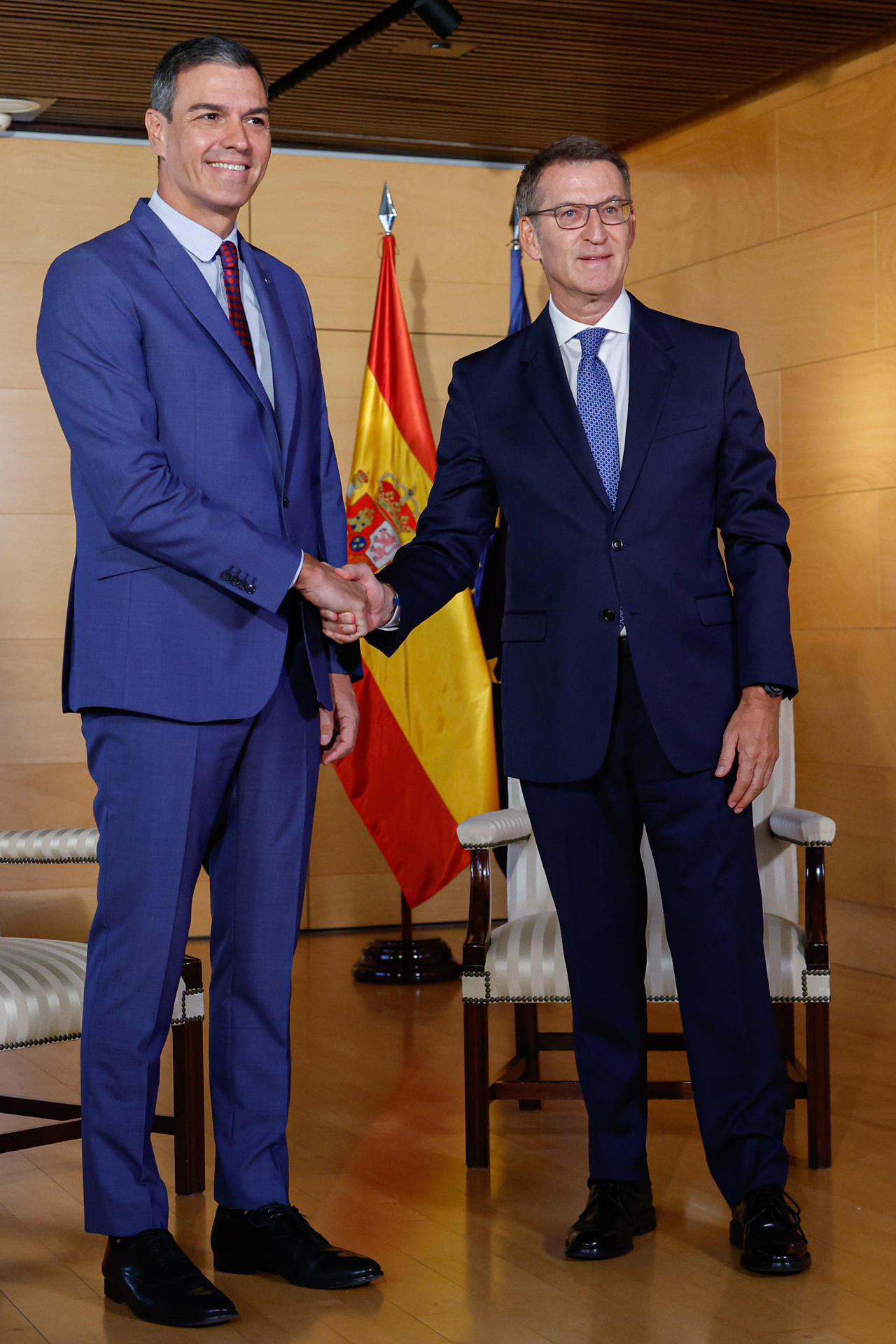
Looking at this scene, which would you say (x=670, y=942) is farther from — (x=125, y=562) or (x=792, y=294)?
(x=792, y=294)

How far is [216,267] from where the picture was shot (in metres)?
2.52

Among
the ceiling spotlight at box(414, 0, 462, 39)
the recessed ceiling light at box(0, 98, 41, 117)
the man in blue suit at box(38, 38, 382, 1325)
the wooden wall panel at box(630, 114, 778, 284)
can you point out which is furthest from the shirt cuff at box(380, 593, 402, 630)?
the recessed ceiling light at box(0, 98, 41, 117)

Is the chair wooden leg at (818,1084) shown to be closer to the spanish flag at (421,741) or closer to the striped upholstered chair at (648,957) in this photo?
the striped upholstered chair at (648,957)

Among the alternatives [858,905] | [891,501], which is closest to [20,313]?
[891,501]

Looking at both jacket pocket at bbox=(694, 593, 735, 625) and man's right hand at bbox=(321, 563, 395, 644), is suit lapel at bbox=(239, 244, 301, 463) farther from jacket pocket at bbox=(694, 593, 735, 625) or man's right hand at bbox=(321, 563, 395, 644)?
jacket pocket at bbox=(694, 593, 735, 625)

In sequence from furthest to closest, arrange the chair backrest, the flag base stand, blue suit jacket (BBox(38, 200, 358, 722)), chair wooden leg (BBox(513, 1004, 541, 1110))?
1. the flag base stand
2. chair wooden leg (BBox(513, 1004, 541, 1110))
3. the chair backrest
4. blue suit jacket (BBox(38, 200, 358, 722))

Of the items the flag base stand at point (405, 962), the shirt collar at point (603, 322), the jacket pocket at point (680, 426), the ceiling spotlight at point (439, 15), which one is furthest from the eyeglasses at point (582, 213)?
the flag base stand at point (405, 962)

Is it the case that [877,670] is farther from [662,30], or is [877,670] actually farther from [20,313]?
[20,313]

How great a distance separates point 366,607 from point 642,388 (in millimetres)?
583

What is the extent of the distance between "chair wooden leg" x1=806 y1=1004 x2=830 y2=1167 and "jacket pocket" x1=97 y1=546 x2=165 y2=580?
5.34 ft

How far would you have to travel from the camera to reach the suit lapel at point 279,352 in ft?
8.30

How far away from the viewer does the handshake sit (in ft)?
8.04

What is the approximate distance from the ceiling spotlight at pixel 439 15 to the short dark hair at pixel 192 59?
2278mm

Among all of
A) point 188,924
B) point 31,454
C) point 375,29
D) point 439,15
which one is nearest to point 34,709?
point 31,454
